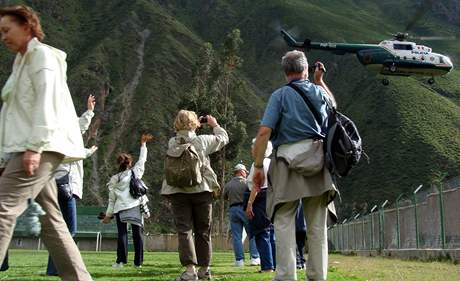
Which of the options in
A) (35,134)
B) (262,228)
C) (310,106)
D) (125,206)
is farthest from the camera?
(125,206)

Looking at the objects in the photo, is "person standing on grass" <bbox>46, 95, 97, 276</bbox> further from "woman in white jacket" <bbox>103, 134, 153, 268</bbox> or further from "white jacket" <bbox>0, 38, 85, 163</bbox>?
"white jacket" <bbox>0, 38, 85, 163</bbox>

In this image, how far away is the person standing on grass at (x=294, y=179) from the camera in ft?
18.3

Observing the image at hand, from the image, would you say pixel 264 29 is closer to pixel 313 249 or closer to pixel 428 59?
pixel 428 59

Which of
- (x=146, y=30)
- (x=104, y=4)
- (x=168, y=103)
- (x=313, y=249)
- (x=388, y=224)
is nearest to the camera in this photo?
(x=313, y=249)

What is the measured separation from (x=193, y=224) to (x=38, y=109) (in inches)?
136

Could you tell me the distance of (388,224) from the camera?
1966cm

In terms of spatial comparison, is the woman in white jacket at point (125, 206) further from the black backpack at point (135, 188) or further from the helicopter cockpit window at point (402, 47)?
the helicopter cockpit window at point (402, 47)

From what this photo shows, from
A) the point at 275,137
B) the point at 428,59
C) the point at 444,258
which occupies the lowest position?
the point at 444,258

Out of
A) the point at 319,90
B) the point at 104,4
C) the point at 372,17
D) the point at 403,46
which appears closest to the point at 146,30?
the point at 104,4

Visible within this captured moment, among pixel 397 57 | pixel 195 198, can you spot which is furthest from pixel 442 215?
pixel 397 57

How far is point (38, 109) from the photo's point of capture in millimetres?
4449

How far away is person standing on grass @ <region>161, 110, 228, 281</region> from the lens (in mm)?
7398

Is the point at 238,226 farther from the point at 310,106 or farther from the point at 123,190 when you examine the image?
the point at 310,106

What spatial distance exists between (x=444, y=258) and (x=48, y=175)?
10.8 m
